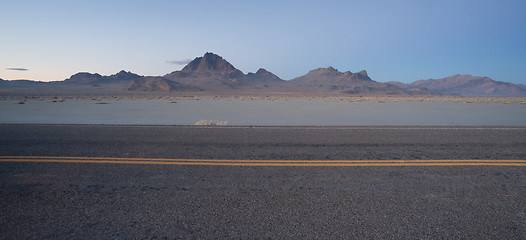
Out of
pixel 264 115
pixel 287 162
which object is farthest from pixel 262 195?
pixel 264 115

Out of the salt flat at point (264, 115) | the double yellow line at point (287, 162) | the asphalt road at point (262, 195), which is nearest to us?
the asphalt road at point (262, 195)

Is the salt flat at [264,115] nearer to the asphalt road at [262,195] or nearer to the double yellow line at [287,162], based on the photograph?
the asphalt road at [262,195]

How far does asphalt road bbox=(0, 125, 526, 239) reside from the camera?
298 centimetres

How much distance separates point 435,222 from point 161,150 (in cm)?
536

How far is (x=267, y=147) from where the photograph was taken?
673 centimetres

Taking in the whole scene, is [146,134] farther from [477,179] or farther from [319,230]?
[477,179]

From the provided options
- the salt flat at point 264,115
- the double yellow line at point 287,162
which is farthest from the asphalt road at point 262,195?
the salt flat at point 264,115

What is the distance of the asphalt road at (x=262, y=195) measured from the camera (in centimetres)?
298

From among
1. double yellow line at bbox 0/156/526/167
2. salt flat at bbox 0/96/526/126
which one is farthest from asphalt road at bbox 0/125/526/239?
salt flat at bbox 0/96/526/126

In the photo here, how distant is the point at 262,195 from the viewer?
3830mm

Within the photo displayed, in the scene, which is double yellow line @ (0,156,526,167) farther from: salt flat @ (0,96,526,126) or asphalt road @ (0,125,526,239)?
salt flat @ (0,96,526,126)

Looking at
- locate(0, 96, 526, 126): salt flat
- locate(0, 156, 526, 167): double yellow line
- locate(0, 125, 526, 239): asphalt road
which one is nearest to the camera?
locate(0, 125, 526, 239): asphalt road

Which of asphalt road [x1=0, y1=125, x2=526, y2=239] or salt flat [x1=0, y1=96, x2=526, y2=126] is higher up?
salt flat [x1=0, y1=96, x2=526, y2=126]

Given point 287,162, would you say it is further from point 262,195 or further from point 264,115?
point 264,115
